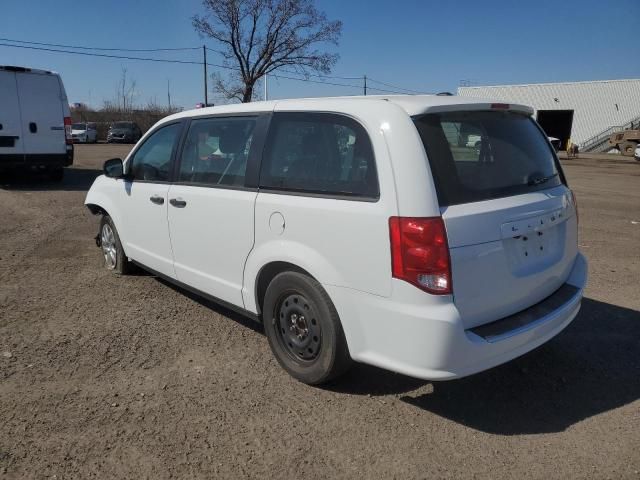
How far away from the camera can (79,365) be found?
11.9 ft

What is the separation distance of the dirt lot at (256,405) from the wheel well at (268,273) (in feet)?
1.56

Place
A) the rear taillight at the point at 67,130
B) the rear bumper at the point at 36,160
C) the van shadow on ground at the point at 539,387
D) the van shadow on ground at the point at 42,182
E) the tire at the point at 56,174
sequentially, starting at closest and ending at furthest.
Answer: the van shadow on ground at the point at 539,387, the rear bumper at the point at 36,160, the rear taillight at the point at 67,130, the van shadow on ground at the point at 42,182, the tire at the point at 56,174

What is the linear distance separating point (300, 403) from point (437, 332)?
1.04m

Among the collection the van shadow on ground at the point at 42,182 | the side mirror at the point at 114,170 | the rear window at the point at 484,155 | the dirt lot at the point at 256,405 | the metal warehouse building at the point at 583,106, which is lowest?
the dirt lot at the point at 256,405

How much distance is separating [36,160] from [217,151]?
9696mm

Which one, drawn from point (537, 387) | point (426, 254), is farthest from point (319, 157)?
point (537, 387)

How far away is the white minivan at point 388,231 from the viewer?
270 centimetres

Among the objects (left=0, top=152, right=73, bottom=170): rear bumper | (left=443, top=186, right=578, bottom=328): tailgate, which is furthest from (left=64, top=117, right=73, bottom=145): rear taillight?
(left=443, top=186, right=578, bottom=328): tailgate

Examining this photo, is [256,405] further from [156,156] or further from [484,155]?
[156,156]

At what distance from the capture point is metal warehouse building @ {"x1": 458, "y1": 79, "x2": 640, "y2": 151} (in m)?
50.0

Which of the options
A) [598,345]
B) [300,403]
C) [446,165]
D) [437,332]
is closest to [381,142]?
[446,165]

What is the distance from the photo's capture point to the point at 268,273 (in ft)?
11.5

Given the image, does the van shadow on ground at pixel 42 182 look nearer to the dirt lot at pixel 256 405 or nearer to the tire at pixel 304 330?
the dirt lot at pixel 256 405

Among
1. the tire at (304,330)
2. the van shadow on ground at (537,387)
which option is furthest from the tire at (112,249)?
the van shadow on ground at (537,387)
